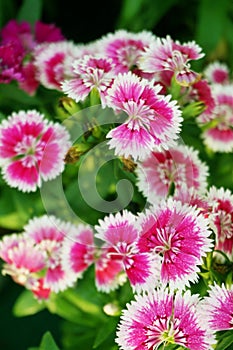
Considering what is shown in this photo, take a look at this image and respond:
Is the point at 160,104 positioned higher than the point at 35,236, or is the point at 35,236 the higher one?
the point at 160,104

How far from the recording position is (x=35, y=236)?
1400mm

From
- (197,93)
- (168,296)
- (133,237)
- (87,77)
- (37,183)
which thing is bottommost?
(168,296)

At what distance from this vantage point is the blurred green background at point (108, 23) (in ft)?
5.89

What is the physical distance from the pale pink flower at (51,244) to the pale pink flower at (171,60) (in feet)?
1.27

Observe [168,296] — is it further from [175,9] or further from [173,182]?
[175,9]

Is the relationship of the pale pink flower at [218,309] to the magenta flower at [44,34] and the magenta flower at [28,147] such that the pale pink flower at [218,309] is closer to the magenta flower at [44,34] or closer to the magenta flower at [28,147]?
the magenta flower at [28,147]

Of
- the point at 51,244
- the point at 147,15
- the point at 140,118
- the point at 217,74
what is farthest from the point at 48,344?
the point at 147,15

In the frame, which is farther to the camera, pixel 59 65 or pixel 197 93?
pixel 59 65

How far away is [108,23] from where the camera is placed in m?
2.17

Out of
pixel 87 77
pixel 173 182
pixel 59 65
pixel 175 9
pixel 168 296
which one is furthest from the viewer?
pixel 175 9

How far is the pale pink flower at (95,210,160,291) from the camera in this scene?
3.73ft

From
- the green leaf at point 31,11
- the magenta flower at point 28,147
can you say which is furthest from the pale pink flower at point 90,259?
the green leaf at point 31,11

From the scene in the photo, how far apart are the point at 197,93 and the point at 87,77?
270mm

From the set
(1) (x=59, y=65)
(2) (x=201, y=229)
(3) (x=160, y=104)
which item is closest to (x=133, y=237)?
(2) (x=201, y=229)
